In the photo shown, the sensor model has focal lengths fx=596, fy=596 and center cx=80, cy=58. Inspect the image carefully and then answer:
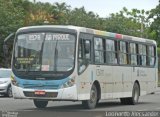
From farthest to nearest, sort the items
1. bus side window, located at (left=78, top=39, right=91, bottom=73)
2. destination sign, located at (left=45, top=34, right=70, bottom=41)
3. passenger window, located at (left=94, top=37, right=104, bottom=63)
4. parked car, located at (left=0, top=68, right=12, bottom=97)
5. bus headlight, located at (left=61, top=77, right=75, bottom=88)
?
parked car, located at (left=0, top=68, right=12, bottom=97), passenger window, located at (left=94, top=37, right=104, bottom=63), bus side window, located at (left=78, top=39, right=91, bottom=73), destination sign, located at (left=45, top=34, right=70, bottom=41), bus headlight, located at (left=61, top=77, right=75, bottom=88)

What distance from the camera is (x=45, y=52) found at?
20688 millimetres

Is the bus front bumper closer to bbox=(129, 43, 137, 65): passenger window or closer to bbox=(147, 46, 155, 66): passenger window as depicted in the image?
bbox=(129, 43, 137, 65): passenger window

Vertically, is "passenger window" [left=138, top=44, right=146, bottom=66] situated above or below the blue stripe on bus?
above

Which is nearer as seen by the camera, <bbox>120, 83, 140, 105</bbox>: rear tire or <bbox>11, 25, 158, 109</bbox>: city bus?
<bbox>11, 25, 158, 109</bbox>: city bus

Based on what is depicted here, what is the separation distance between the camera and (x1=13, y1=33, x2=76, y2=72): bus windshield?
67.1ft

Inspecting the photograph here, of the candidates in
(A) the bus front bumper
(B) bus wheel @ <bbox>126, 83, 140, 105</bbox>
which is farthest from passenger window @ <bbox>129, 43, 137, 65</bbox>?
(A) the bus front bumper

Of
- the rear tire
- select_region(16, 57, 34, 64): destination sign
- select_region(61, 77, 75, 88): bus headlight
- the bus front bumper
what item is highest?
select_region(16, 57, 34, 64): destination sign

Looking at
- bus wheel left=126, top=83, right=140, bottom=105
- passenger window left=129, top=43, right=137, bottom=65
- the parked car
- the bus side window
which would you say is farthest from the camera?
the parked car

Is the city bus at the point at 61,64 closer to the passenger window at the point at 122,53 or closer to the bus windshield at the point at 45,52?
the bus windshield at the point at 45,52

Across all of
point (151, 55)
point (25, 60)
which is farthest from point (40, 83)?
point (151, 55)

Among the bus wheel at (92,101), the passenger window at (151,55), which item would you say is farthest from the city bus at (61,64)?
the passenger window at (151,55)

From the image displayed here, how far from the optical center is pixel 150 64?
1118 inches

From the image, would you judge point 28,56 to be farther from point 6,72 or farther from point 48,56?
point 6,72

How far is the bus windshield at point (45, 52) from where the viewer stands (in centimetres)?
2045
